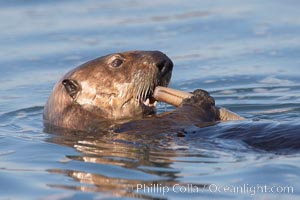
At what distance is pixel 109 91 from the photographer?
7.66 metres

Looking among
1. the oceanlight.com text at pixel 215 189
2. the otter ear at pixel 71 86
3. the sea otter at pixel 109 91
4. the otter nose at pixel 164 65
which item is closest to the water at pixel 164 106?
the oceanlight.com text at pixel 215 189

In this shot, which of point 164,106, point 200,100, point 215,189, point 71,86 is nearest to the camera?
point 215,189

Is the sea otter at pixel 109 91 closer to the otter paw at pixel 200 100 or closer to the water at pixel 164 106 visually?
the otter paw at pixel 200 100

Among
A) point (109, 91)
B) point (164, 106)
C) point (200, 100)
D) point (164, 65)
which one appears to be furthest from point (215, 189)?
point (164, 106)

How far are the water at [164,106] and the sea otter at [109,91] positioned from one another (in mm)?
234

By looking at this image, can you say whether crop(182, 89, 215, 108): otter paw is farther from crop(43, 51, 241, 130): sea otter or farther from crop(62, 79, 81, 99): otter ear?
crop(62, 79, 81, 99): otter ear

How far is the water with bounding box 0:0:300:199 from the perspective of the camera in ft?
19.6

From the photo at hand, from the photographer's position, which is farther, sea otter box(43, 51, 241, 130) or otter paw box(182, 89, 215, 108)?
sea otter box(43, 51, 241, 130)

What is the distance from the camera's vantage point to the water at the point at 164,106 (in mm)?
5965

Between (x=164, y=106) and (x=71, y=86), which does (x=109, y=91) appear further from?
(x=164, y=106)

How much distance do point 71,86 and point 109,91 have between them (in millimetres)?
310

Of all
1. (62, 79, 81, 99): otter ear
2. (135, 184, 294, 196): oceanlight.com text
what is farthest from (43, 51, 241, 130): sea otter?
(135, 184, 294, 196): oceanlight.com text

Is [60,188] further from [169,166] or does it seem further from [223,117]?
[223,117]

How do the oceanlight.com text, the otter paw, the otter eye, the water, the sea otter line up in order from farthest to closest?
the otter eye, the sea otter, the otter paw, the water, the oceanlight.com text
